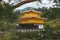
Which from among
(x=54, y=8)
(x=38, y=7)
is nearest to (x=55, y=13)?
(x=54, y=8)

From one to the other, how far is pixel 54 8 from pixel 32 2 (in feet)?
5.65

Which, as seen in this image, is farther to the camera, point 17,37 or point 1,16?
point 1,16

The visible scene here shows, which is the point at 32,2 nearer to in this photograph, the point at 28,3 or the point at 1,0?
the point at 28,3

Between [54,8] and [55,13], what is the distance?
2.45 ft

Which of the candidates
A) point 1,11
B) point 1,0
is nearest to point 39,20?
point 1,11

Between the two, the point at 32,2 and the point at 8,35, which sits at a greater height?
the point at 32,2

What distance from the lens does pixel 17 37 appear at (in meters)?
9.31

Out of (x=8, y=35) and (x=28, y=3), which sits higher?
(x=28, y=3)

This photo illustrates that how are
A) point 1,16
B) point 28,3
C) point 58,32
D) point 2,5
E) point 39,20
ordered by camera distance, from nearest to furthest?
point 58,32
point 39,20
point 1,16
point 2,5
point 28,3

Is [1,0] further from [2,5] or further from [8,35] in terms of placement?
[8,35]

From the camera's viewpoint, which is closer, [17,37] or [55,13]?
[17,37]

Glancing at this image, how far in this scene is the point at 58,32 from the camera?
32.6 ft

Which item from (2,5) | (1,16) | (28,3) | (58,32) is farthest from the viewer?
(28,3)

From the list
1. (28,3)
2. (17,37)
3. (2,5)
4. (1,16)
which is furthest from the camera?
(28,3)
